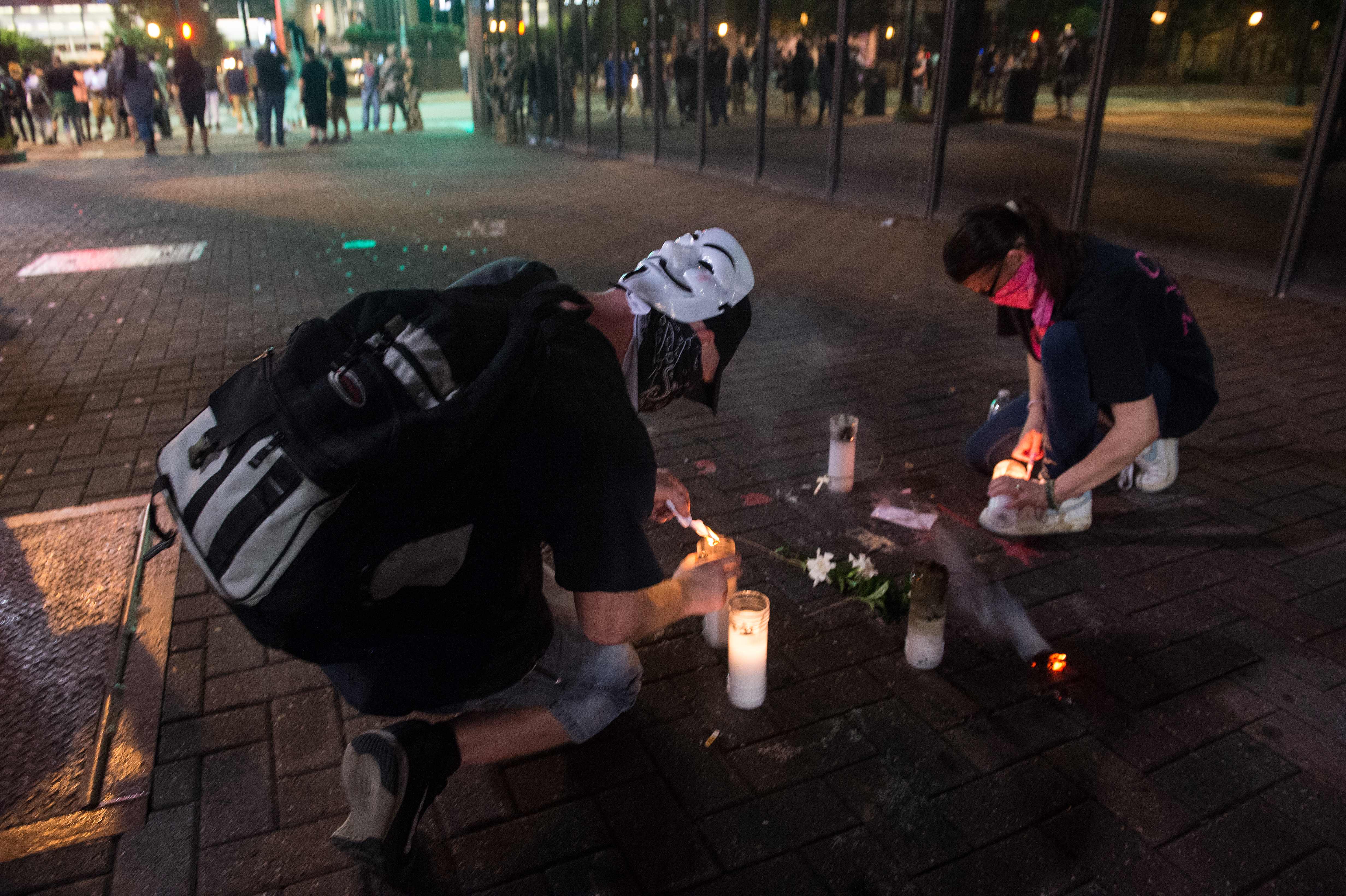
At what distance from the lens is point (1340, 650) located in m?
2.90

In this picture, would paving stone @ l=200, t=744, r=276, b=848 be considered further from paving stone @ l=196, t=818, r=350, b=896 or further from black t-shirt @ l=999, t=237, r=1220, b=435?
black t-shirt @ l=999, t=237, r=1220, b=435

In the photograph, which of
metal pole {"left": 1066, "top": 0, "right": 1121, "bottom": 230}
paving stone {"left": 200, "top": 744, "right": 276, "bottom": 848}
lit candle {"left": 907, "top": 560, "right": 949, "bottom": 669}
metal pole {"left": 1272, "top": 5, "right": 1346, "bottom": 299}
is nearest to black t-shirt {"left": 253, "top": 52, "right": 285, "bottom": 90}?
metal pole {"left": 1066, "top": 0, "right": 1121, "bottom": 230}

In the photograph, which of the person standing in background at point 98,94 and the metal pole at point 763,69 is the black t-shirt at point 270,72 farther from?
the metal pole at point 763,69

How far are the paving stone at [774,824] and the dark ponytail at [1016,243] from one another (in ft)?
5.87

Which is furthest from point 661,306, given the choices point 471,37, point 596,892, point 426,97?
point 426,97

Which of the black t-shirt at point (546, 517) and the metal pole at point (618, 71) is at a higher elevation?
the metal pole at point (618, 71)

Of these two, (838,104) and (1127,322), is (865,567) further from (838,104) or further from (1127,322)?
(838,104)

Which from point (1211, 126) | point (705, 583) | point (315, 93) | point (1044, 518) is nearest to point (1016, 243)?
point (1044, 518)

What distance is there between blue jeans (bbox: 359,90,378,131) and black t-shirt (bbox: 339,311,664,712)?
87.3 feet

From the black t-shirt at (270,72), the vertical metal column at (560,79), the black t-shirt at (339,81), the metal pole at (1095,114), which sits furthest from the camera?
the black t-shirt at (339,81)

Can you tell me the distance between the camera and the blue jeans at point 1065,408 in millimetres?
3434

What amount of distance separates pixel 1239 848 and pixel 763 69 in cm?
1185

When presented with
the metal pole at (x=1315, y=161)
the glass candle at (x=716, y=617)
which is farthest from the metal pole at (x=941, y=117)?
the glass candle at (x=716, y=617)

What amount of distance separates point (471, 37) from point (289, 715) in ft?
78.1
